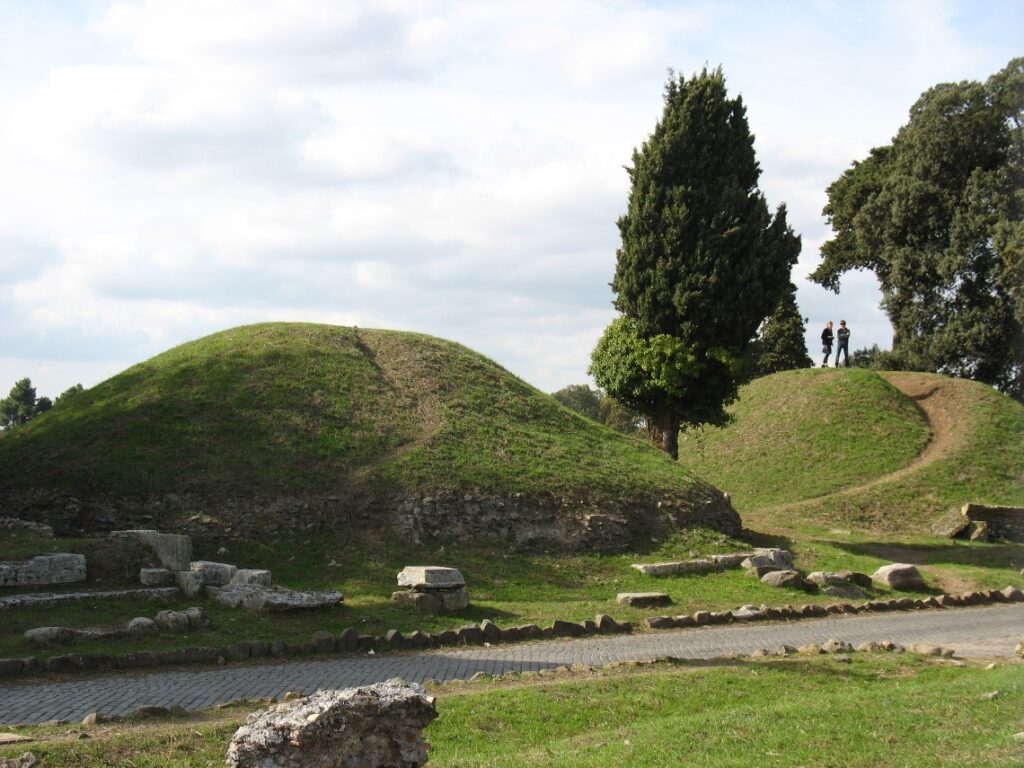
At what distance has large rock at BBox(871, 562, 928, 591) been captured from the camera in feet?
77.6

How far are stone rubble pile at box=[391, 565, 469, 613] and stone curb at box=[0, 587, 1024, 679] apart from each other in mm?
1568

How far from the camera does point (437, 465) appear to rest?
25.4 m

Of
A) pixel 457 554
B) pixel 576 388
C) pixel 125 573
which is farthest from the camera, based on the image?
pixel 576 388

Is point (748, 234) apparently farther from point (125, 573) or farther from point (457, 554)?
point (125, 573)

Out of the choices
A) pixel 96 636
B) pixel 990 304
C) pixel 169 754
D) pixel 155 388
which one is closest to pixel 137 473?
pixel 155 388

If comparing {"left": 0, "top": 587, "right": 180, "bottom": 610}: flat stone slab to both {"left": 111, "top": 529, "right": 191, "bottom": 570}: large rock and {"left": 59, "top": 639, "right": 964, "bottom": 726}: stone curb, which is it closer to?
{"left": 111, "top": 529, "right": 191, "bottom": 570}: large rock

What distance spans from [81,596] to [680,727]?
11.2 meters

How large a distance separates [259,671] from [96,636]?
112 inches

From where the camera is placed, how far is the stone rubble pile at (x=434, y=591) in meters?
18.1

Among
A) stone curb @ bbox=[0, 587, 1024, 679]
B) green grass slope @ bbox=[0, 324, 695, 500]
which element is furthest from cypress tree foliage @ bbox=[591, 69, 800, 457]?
stone curb @ bbox=[0, 587, 1024, 679]

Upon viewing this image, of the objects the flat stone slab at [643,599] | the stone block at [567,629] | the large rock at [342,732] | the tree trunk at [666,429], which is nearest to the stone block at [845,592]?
the flat stone slab at [643,599]

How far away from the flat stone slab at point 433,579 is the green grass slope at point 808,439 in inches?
780

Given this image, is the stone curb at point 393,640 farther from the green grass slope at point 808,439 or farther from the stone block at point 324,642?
the green grass slope at point 808,439

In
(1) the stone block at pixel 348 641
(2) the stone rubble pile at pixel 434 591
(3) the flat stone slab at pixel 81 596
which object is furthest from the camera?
(2) the stone rubble pile at pixel 434 591
